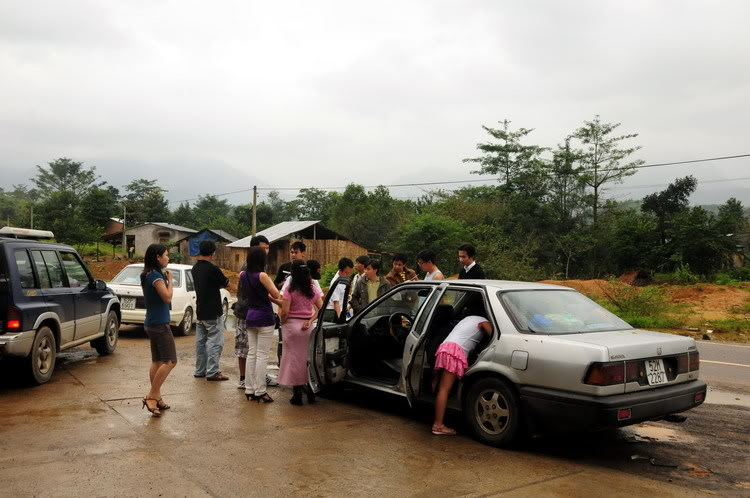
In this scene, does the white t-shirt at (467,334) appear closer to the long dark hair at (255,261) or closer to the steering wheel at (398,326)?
the steering wheel at (398,326)

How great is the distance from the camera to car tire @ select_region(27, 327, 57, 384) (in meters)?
7.50

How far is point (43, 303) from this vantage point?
25.5 feet

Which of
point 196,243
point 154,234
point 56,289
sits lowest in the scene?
point 56,289

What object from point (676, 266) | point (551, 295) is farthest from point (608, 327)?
point (676, 266)

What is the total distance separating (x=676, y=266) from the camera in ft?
127

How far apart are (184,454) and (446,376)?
235 cm

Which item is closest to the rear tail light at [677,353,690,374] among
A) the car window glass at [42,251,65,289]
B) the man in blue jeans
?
the man in blue jeans

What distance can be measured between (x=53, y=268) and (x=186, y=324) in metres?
5.05

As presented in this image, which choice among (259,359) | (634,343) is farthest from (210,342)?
(634,343)

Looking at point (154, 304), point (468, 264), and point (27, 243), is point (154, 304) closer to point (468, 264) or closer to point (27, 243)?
point (27, 243)

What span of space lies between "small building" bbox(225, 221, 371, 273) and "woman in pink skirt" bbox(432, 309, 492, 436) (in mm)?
35473

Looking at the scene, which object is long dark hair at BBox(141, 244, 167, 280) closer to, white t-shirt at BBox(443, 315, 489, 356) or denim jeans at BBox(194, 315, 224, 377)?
denim jeans at BBox(194, 315, 224, 377)

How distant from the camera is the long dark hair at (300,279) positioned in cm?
Answer: 686

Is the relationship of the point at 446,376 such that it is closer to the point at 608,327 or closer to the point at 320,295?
the point at 608,327
